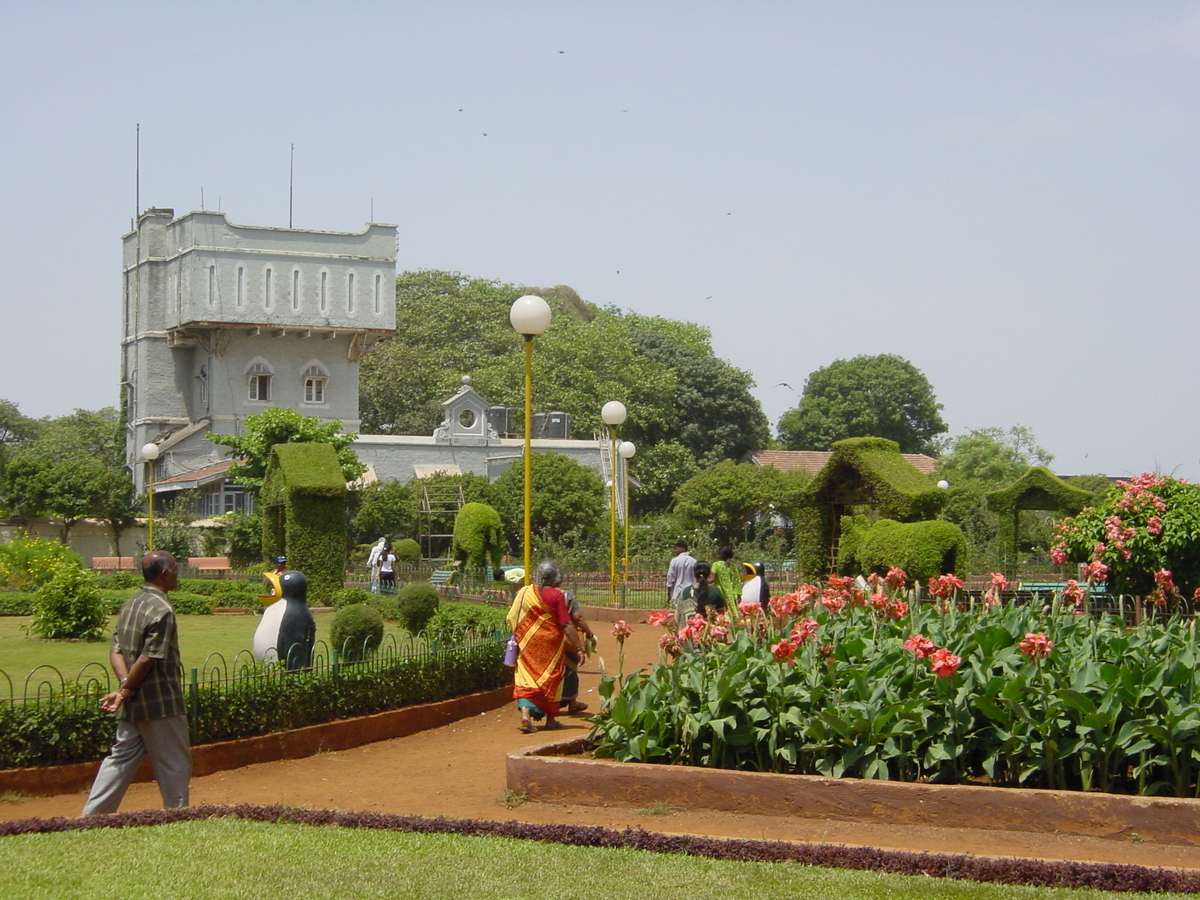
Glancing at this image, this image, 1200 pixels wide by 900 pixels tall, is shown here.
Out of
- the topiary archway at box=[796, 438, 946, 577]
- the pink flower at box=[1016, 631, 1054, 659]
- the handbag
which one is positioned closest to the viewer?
the pink flower at box=[1016, 631, 1054, 659]

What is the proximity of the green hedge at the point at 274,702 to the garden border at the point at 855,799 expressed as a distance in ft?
9.37

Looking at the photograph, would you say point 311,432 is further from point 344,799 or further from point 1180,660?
point 1180,660

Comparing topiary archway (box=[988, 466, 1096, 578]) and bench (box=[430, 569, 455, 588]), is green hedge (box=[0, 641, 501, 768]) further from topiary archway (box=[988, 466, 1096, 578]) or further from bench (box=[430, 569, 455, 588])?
topiary archway (box=[988, 466, 1096, 578])

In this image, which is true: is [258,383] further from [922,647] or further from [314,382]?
[922,647]

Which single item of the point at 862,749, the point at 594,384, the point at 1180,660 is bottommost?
the point at 862,749

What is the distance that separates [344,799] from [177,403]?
1719 inches

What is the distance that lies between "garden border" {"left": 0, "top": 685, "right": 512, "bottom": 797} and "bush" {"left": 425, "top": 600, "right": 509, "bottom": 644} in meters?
0.71

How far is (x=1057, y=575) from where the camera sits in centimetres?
2839

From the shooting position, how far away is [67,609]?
17.8 m

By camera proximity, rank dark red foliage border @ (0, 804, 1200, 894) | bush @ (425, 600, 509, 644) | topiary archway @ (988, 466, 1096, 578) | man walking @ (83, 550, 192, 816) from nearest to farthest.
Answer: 1. dark red foliage border @ (0, 804, 1200, 894)
2. man walking @ (83, 550, 192, 816)
3. bush @ (425, 600, 509, 644)
4. topiary archway @ (988, 466, 1096, 578)

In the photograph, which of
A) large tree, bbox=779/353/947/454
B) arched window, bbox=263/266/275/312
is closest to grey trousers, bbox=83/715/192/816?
arched window, bbox=263/266/275/312

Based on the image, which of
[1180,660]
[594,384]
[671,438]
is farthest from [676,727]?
[671,438]

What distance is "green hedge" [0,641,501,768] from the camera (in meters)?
8.60

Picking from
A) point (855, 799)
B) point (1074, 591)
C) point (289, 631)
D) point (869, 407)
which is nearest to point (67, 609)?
point (289, 631)
